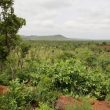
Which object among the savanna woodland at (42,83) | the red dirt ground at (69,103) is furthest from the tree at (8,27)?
the red dirt ground at (69,103)

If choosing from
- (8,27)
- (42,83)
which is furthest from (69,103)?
(8,27)

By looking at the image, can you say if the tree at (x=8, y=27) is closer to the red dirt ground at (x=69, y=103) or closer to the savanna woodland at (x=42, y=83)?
the savanna woodland at (x=42, y=83)

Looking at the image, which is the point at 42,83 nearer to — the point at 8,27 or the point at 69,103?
the point at 69,103

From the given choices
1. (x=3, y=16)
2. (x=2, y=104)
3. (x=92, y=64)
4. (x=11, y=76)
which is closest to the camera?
(x=2, y=104)

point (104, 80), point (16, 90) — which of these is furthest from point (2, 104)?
point (104, 80)

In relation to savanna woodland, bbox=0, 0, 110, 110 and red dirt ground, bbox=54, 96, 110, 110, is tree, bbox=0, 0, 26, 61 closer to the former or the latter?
savanna woodland, bbox=0, 0, 110, 110

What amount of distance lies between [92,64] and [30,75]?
1249 cm

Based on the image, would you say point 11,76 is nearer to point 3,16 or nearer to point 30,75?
point 30,75

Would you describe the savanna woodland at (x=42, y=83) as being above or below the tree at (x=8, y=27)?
below

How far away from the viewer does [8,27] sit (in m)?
15.7

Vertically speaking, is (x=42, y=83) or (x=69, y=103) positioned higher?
(x=42, y=83)

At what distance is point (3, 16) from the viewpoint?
615 inches

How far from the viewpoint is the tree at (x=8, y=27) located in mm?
15445

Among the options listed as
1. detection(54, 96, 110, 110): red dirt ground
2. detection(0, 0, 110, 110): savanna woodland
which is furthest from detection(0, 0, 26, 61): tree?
detection(54, 96, 110, 110): red dirt ground
